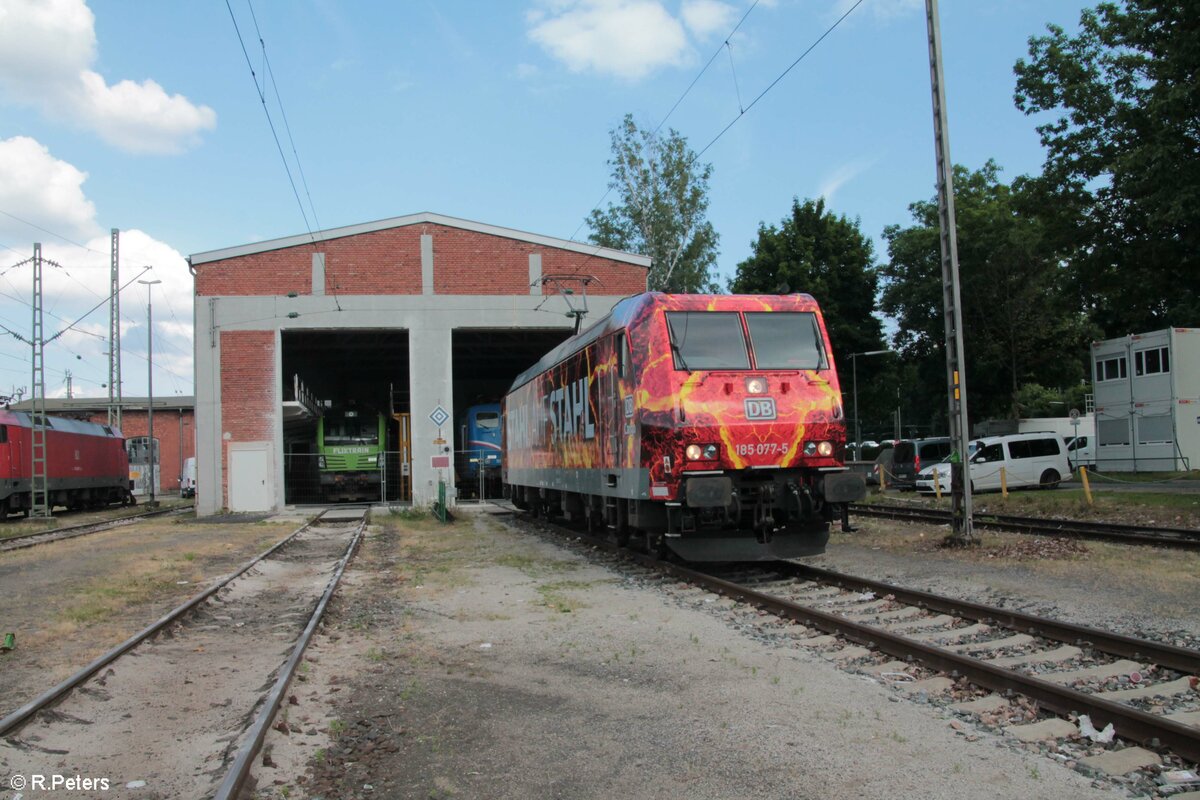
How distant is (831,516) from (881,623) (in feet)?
9.11

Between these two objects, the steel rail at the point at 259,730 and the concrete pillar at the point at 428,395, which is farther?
the concrete pillar at the point at 428,395

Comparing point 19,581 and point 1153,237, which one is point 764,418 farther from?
point 1153,237

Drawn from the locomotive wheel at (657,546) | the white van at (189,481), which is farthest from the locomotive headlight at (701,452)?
the white van at (189,481)

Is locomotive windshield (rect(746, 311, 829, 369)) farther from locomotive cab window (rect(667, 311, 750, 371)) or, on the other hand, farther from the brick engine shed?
the brick engine shed

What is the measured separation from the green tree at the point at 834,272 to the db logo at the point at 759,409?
30345 mm

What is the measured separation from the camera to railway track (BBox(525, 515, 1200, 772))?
16.4 ft

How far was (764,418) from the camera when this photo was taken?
1050 centimetres

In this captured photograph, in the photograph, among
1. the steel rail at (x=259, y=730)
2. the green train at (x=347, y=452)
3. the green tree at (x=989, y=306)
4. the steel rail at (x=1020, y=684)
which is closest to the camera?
the steel rail at (x=259, y=730)

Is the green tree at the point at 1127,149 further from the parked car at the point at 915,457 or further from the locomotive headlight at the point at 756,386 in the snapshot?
the locomotive headlight at the point at 756,386

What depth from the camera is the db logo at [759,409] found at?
10.5 meters

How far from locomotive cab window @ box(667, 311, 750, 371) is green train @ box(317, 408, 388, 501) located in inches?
920

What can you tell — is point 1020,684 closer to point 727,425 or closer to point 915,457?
point 727,425

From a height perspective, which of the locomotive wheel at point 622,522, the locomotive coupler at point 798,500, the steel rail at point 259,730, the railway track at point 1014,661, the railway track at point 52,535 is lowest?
the railway track at point 52,535

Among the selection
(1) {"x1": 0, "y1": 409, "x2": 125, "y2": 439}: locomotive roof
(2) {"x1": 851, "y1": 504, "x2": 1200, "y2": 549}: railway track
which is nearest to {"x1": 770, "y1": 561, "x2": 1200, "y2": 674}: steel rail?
(2) {"x1": 851, "y1": 504, "x2": 1200, "y2": 549}: railway track
